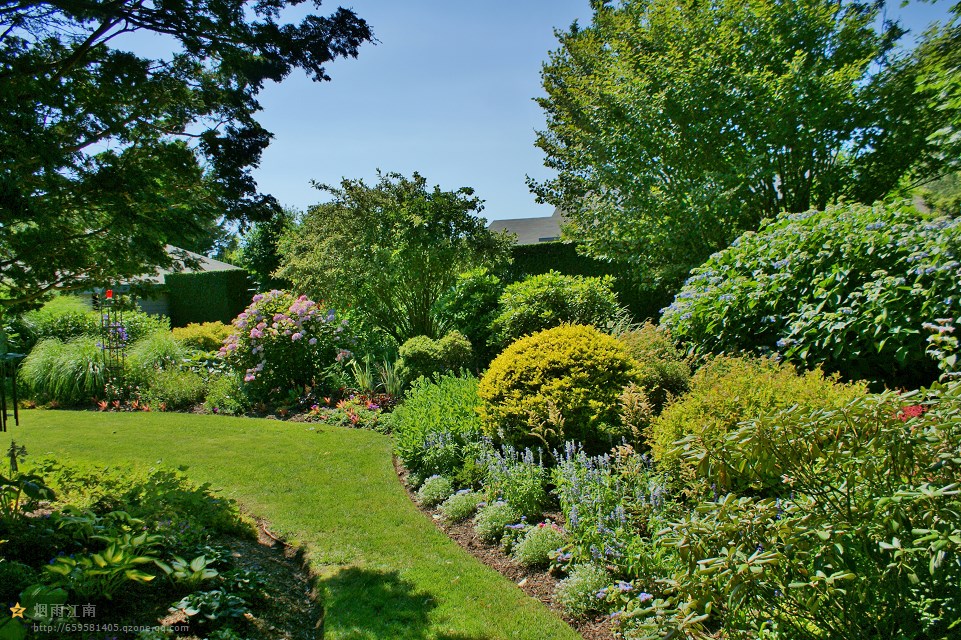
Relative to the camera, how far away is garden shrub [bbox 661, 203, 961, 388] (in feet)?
15.1

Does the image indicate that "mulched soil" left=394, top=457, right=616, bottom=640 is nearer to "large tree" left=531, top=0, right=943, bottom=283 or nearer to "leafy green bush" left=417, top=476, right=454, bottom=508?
"leafy green bush" left=417, top=476, right=454, bottom=508

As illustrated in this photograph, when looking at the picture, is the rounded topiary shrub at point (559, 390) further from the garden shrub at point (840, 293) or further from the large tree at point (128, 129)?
the large tree at point (128, 129)

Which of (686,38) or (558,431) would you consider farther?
(686,38)

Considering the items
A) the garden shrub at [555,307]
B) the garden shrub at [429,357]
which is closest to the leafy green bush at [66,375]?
the garden shrub at [429,357]

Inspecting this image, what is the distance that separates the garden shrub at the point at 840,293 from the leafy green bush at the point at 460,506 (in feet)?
10.6

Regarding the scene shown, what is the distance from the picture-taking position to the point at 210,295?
835 inches

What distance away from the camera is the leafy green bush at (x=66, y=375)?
10617 mm

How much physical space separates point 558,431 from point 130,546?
3453 mm

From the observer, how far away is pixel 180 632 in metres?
2.66

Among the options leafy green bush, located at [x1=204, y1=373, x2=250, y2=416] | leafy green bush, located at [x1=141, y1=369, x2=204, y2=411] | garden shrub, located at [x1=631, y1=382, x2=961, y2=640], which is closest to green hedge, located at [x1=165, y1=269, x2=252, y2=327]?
leafy green bush, located at [x1=141, y1=369, x2=204, y2=411]

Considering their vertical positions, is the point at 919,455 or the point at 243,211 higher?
the point at 243,211

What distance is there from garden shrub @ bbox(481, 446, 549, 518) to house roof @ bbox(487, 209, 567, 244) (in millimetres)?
26181

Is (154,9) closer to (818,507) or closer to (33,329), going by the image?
(818,507)

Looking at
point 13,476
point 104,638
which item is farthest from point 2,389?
point 104,638
